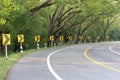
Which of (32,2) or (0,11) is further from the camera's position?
(32,2)

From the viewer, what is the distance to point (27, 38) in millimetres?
50094

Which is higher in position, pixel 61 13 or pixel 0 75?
pixel 61 13

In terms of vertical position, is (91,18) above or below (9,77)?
above

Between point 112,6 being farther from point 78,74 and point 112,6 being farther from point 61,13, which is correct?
point 78,74

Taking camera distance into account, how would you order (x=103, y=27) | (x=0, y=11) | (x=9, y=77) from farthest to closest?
(x=103, y=27), (x=0, y=11), (x=9, y=77)

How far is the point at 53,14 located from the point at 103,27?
40044mm

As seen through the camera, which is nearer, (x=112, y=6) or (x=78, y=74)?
(x=78, y=74)

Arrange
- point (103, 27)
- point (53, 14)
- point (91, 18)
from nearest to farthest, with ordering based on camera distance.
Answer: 1. point (53, 14)
2. point (91, 18)
3. point (103, 27)

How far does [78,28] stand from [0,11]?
52.2 m

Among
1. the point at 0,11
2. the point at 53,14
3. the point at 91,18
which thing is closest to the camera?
the point at 0,11

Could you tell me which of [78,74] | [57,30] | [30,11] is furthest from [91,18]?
[78,74]

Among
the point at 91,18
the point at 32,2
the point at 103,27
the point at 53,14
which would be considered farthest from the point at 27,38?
the point at 103,27

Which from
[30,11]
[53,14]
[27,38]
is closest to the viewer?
[30,11]

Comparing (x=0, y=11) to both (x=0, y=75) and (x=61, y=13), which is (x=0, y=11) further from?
(x=61, y=13)
